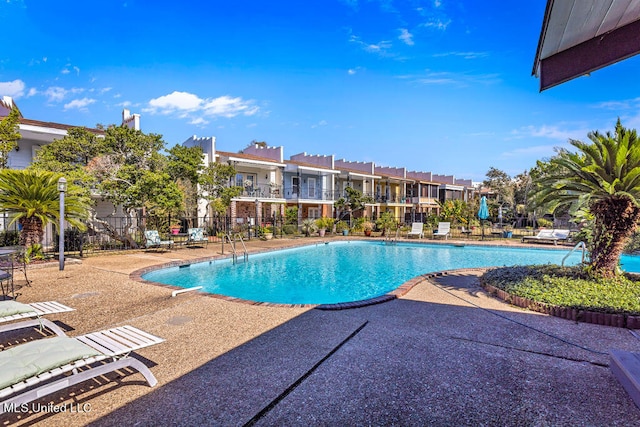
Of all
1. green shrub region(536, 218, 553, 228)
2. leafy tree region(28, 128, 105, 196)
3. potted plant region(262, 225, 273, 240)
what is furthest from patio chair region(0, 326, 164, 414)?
green shrub region(536, 218, 553, 228)

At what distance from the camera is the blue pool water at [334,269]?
1030 centimetres

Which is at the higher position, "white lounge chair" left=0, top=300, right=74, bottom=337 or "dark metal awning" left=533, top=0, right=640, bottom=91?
"dark metal awning" left=533, top=0, right=640, bottom=91

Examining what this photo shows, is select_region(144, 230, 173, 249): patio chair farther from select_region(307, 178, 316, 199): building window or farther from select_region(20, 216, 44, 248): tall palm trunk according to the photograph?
select_region(307, 178, 316, 199): building window

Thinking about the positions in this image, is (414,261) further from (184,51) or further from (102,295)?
(184,51)

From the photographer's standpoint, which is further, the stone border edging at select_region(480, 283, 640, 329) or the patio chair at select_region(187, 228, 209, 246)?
the patio chair at select_region(187, 228, 209, 246)

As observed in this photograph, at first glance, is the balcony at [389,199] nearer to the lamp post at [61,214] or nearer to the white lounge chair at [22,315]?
the lamp post at [61,214]

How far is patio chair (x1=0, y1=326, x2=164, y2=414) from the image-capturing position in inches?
107

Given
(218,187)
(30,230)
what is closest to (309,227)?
(218,187)

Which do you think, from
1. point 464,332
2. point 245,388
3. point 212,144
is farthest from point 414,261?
point 212,144

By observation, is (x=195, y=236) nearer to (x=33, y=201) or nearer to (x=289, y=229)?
(x=33, y=201)

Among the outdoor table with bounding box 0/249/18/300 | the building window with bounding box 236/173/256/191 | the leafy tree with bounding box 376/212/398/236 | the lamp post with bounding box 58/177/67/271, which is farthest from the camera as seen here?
the building window with bounding box 236/173/256/191

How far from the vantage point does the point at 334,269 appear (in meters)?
13.9

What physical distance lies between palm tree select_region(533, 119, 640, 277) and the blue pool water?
17.7ft

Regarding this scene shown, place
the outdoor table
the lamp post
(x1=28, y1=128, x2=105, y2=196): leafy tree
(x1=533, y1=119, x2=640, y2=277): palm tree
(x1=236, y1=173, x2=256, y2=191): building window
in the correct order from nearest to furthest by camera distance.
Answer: the outdoor table → (x1=533, y1=119, x2=640, y2=277): palm tree → the lamp post → (x1=28, y1=128, x2=105, y2=196): leafy tree → (x1=236, y1=173, x2=256, y2=191): building window
